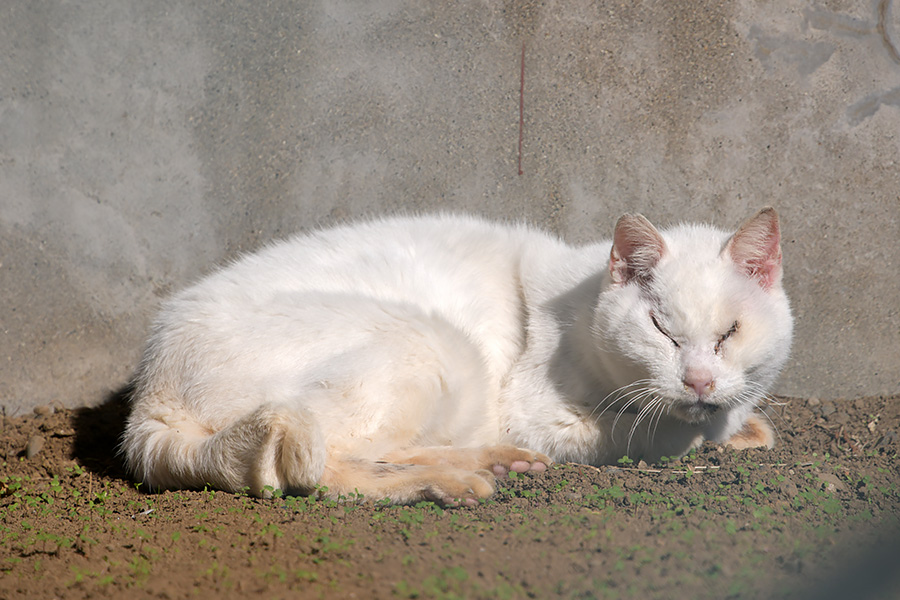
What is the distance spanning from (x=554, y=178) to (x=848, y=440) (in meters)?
2.38

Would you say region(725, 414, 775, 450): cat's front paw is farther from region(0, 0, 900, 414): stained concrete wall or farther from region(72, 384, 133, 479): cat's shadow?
region(72, 384, 133, 479): cat's shadow

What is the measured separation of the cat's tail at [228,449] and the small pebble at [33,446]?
1208mm

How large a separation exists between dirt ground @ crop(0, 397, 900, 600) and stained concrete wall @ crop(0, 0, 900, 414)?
1.30 meters

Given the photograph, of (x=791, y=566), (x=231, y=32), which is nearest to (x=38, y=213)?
(x=231, y=32)

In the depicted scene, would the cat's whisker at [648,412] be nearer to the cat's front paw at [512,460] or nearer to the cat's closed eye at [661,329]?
the cat's closed eye at [661,329]

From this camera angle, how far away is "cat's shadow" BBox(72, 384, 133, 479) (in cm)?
403

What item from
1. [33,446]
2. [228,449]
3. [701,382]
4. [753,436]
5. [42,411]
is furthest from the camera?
[42,411]

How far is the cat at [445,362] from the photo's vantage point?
3.04 metres

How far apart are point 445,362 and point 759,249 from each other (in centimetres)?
158

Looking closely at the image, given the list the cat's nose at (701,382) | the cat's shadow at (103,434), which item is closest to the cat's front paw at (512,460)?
the cat's nose at (701,382)

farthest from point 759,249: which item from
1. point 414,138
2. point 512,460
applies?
point 414,138

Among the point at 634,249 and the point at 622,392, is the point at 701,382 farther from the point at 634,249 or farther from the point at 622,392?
the point at 634,249

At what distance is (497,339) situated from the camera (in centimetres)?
387

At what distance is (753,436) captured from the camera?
388cm
